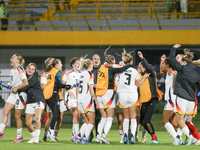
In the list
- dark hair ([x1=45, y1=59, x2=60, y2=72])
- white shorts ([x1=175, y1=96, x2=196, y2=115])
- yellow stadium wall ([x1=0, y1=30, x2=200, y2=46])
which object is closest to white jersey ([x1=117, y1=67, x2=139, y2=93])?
white shorts ([x1=175, y1=96, x2=196, y2=115])

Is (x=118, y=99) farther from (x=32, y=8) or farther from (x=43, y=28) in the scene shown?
(x=32, y=8)

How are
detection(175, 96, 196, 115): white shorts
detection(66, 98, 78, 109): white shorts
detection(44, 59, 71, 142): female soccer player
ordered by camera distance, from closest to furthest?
1. detection(175, 96, 196, 115): white shorts
2. detection(44, 59, 71, 142): female soccer player
3. detection(66, 98, 78, 109): white shorts

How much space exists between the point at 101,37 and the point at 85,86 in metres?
10.5

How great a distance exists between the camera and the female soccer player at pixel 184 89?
7.60 m

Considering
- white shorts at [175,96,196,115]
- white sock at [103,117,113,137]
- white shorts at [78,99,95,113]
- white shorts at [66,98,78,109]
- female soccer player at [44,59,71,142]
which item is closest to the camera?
white shorts at [175,96,196,115]

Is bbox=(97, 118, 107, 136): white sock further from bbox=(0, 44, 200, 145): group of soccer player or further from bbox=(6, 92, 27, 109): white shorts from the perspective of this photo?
bbox=(6, 92, 27, 109): white shorts

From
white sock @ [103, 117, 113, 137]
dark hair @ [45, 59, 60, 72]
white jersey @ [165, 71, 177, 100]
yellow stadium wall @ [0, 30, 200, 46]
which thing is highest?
yellow stadium wall @ [0, 30, 200, 46]

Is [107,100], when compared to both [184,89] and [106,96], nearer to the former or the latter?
[106,96]

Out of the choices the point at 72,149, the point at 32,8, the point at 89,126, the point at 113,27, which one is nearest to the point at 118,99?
the point at 89,126

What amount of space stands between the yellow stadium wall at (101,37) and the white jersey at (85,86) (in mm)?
10053

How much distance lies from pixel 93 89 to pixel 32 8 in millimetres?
13596

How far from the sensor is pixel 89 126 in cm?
829

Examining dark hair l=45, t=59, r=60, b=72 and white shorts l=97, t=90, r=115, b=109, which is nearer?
white shorts l=97, t=90, r=115, b=109

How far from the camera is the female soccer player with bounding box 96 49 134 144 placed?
27.1 ft
